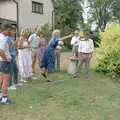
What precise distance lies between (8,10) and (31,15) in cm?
244

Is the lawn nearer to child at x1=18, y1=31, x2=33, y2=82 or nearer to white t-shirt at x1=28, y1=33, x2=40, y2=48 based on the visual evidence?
child at x1=18, y1=31, x2=33, y2=82

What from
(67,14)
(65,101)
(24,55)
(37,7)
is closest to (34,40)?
(24,55)

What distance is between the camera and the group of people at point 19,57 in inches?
387

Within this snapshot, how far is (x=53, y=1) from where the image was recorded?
43.2m

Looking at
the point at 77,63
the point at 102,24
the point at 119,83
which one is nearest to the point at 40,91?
the point at 119,83

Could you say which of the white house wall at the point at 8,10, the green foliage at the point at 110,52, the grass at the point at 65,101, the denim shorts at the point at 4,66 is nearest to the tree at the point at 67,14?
the white house wall at the point at 8,10

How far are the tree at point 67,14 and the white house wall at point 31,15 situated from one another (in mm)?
5813

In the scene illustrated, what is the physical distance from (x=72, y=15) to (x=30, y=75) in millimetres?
37651

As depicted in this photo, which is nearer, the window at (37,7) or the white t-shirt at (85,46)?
the white t-shirt at (85,46)

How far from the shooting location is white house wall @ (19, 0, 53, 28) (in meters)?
38.9

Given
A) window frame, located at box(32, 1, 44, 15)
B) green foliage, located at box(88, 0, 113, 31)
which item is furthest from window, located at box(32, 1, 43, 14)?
green foliage, located at box(88, 0, 113, 31)

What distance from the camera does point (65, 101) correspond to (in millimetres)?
10516

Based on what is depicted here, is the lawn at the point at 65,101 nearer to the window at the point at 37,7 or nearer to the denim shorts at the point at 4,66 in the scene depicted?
the denim shorts at the point at 4,66

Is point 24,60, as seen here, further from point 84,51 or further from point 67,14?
point 67,14
